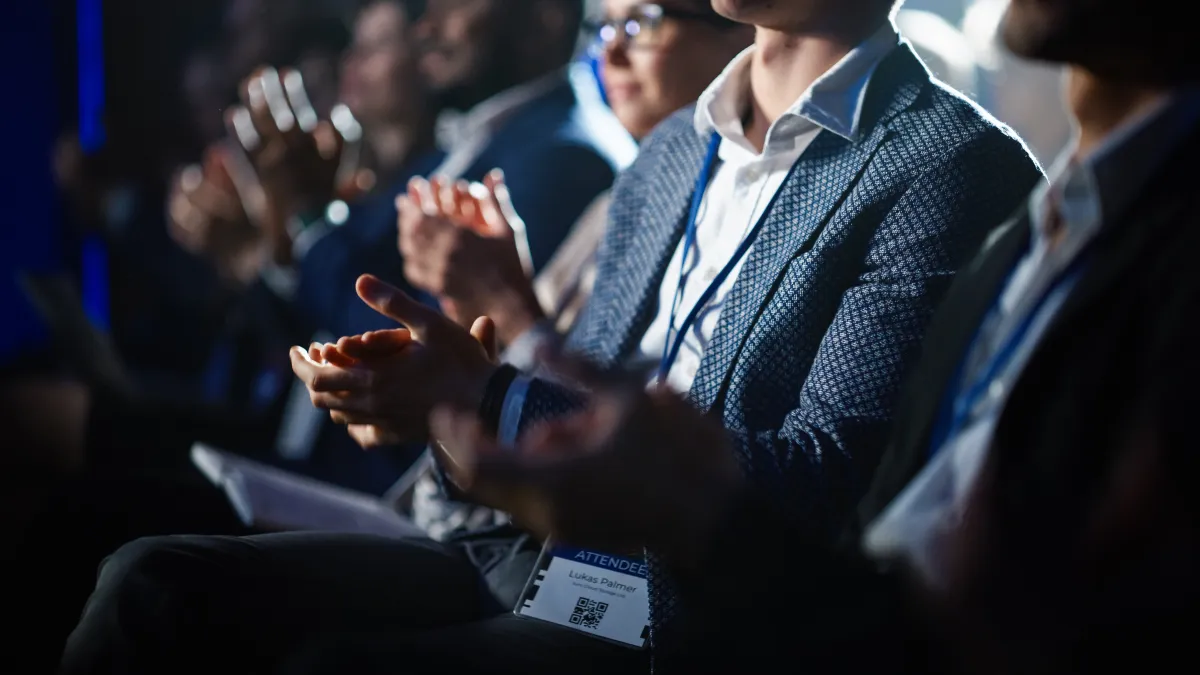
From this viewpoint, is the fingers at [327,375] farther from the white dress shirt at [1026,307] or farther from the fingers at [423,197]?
the fingers at [423,197]

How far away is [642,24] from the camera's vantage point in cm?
133

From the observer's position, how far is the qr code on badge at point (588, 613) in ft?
2.90

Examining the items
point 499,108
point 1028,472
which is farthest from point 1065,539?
point 499,108

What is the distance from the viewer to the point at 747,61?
3.30 feet

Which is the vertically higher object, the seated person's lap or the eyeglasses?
the eyeglasses

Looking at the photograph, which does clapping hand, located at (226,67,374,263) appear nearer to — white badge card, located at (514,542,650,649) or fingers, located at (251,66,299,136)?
fingers, located at (251,66,299,136)

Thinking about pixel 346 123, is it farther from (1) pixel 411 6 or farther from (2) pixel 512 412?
(2) pixel 512 412

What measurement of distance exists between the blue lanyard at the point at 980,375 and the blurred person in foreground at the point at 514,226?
2.13 ft

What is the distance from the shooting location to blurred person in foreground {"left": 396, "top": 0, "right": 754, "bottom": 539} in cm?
128

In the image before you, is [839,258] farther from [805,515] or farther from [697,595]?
[697,595]

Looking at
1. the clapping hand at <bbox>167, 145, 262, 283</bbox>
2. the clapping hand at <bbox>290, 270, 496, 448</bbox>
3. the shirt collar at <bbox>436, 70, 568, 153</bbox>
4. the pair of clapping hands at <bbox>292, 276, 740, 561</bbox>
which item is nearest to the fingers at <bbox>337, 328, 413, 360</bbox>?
the clapping hand at <bbox>290, 270, 496, 448</bbox>

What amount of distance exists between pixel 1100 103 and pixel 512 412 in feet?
1.52

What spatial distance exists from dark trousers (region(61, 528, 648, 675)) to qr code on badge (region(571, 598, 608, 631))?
0.07 ft

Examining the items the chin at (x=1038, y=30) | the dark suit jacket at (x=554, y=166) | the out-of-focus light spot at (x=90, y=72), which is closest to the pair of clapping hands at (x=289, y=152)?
the dark suit jacket at (x=554, y=166)
